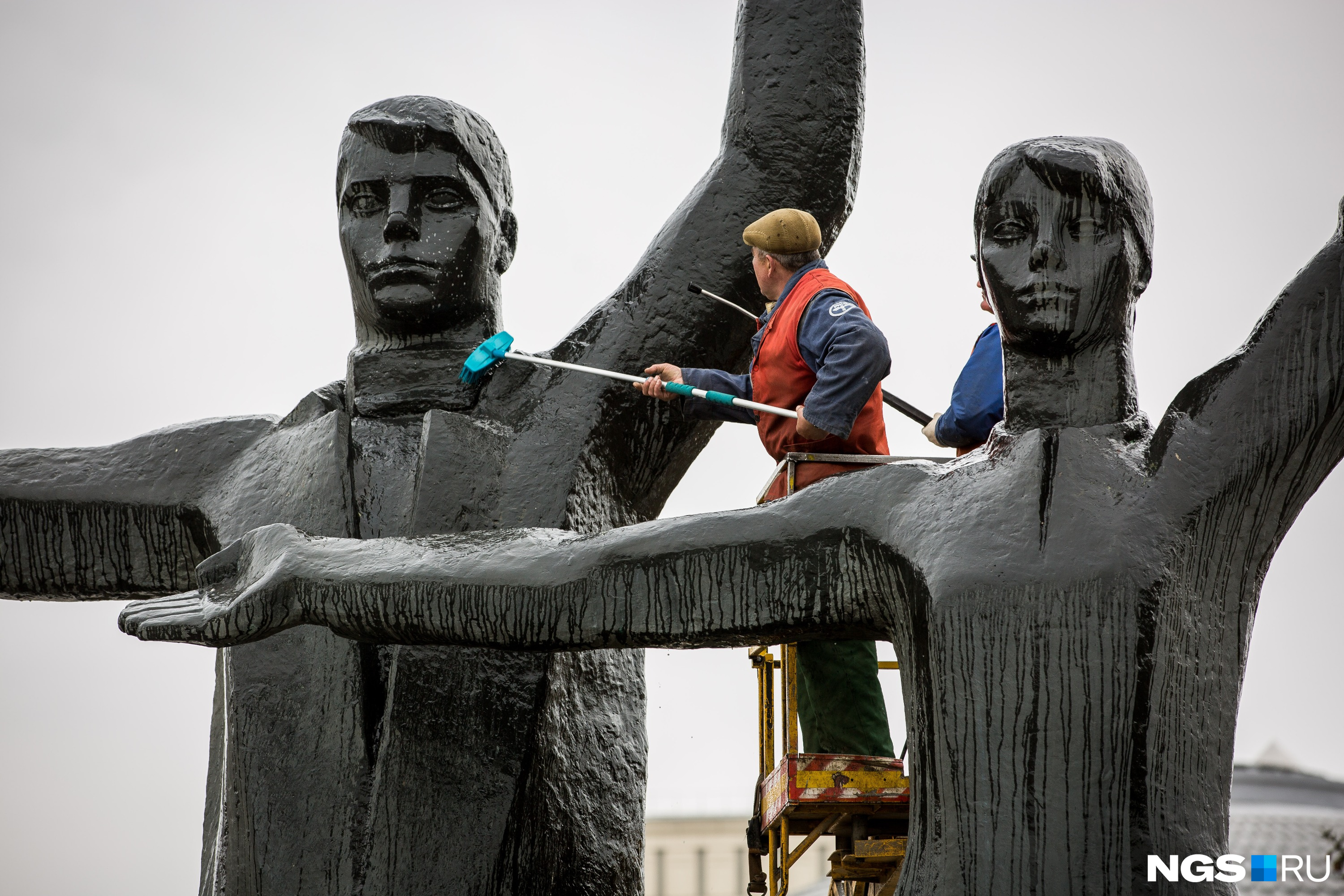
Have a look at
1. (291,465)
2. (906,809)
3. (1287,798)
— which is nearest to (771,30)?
(291,465)

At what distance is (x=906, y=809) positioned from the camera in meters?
7.43

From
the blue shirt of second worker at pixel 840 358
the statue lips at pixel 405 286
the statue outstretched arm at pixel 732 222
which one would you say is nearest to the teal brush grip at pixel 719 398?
the blue shirt of second worker at pixel 840 358

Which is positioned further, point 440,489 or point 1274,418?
point 440,489

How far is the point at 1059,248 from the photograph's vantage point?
640 centimetres

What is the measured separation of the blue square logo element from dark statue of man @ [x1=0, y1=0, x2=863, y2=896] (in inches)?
87.2

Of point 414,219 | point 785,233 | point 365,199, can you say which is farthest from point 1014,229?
point 365,199

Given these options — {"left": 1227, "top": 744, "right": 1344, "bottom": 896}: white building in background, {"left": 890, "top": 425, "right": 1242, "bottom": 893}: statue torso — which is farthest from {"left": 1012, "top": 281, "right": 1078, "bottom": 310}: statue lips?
{"left": 1227, "top": 744, "right": 1344, "bottom": 896}: white building in background

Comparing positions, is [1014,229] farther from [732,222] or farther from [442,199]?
[442,199]

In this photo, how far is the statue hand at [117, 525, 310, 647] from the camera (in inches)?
245

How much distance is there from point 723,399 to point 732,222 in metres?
0.91

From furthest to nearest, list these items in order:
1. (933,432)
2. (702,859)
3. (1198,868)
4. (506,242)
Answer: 1. (702,859)
2. (506,242)
3. (933,432)
4. (1198,868)

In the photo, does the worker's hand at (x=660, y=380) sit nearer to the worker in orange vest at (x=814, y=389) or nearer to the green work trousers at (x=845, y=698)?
the worker in orange vest at (x=814, y=389)

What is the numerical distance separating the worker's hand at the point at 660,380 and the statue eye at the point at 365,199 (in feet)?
3.86

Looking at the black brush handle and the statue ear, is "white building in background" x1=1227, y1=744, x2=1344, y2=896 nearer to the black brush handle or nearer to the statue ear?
the black brush handle
